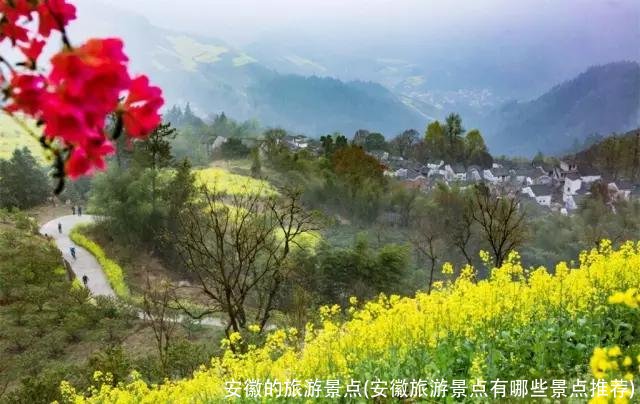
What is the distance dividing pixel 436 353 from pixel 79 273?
76.9 feet

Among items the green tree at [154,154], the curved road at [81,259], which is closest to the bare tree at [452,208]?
the curved road at [81,259]

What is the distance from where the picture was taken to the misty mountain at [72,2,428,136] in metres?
107

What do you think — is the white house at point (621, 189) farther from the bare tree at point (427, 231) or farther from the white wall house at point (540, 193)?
the bare tree at point (427, 231)

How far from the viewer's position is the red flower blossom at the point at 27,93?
647mm

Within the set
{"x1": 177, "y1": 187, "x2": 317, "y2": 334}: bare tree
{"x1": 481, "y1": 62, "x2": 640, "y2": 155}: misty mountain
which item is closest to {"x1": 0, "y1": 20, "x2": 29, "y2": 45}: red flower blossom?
{"x1": 177, "y1": 187, "x2": 317, "y2": 334}: bare tree

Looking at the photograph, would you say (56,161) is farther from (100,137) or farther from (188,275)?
(188,275)

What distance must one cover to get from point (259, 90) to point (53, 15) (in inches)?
5167

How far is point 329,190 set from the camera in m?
33.5

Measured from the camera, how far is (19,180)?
31.5 metres

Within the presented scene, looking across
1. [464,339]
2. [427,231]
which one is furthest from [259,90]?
[464,339]

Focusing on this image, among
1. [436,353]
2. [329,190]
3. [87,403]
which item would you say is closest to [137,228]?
[329,190]

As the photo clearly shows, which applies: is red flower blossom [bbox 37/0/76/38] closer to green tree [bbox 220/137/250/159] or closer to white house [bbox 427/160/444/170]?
green tree [bbox 220/137/250/159]

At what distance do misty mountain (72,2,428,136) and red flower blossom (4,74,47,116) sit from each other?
3918 inches

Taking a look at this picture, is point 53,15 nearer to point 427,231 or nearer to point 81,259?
point 81,259
